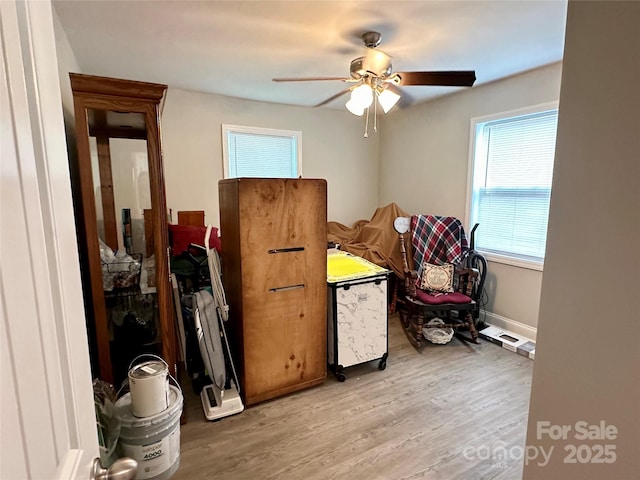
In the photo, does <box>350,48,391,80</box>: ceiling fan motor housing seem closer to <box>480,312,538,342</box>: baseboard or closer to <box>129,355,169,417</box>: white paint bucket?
<box>129,355,169,417</box>: white paint bucket

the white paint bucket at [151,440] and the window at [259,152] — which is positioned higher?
the window at [259,152]

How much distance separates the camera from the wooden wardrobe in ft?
6.93

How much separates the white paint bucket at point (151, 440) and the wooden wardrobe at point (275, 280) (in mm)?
606

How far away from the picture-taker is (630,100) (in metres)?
0.70

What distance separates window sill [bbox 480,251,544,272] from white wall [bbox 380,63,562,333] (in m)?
0.05

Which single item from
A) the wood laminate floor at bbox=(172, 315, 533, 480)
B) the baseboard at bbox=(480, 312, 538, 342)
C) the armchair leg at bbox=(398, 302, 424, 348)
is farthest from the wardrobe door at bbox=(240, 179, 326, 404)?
the baseboard at bbox=(480, 312, 538, 342)

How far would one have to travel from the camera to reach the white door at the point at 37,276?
42 cm

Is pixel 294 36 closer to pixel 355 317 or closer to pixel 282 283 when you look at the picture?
pixel 282 283

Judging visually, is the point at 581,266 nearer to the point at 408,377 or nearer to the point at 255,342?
the point at 255,342

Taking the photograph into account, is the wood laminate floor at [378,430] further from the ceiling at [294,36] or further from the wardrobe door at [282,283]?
the ceiling at [294,36]

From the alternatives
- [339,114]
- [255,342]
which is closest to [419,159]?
[339,114]

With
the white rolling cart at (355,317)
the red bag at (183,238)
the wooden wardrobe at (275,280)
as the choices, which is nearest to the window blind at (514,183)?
the white rolling cart at (355,317)

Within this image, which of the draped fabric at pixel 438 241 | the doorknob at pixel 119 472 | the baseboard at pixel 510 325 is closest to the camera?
the doorknob at pixel 119 472

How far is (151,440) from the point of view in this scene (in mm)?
1599
